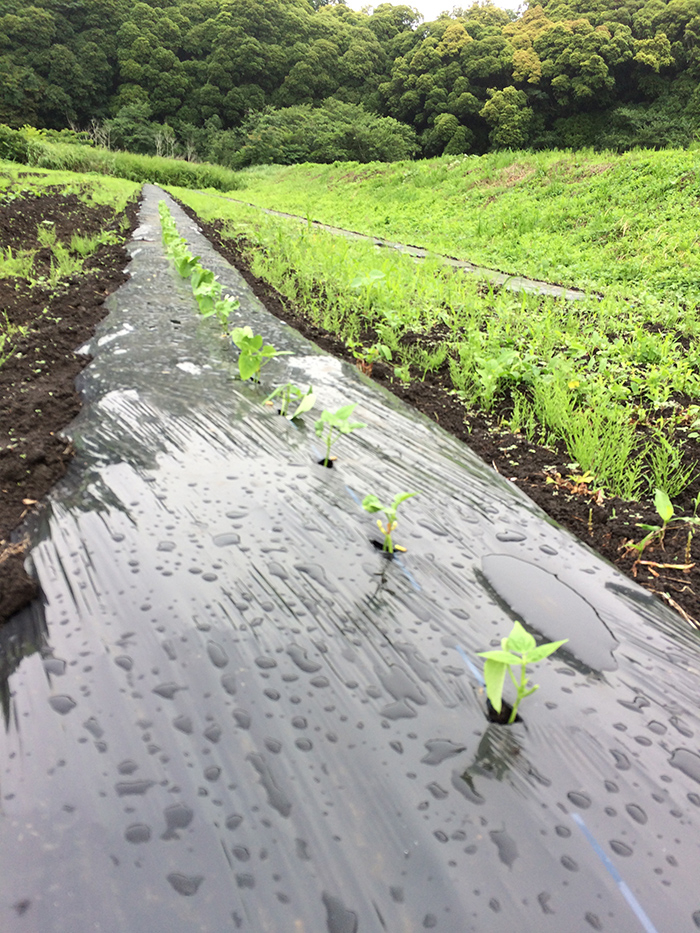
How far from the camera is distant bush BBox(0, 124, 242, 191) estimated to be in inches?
569

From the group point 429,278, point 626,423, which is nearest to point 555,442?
point 626,423

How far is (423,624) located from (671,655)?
601 mm

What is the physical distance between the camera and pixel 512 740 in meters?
0.93

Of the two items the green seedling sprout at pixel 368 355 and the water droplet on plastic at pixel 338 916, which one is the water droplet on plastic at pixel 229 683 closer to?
the water droplet on plastic at pixel 338 916

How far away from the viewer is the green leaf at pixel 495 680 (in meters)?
0.91

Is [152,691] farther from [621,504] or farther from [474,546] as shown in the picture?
[621,504]

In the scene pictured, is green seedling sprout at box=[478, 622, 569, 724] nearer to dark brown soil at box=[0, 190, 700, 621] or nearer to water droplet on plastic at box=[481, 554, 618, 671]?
water droplet on plastic at box=[481, 554, 618, 671]

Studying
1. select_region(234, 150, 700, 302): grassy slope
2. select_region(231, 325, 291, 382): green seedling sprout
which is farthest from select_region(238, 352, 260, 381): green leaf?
select_region(234, 150, 700, 302): grassy slope

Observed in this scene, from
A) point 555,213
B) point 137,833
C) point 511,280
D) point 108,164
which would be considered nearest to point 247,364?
point 137,833

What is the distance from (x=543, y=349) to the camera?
10.3 ft

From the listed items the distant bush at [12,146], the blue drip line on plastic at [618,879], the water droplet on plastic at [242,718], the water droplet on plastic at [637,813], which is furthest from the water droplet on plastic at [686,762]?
the distant bush at [12,146]

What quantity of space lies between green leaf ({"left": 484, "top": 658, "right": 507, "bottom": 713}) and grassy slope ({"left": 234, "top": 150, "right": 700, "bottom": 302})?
486 cm

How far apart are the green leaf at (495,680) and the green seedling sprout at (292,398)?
1218mm

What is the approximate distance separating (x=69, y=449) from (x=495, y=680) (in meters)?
1.52
